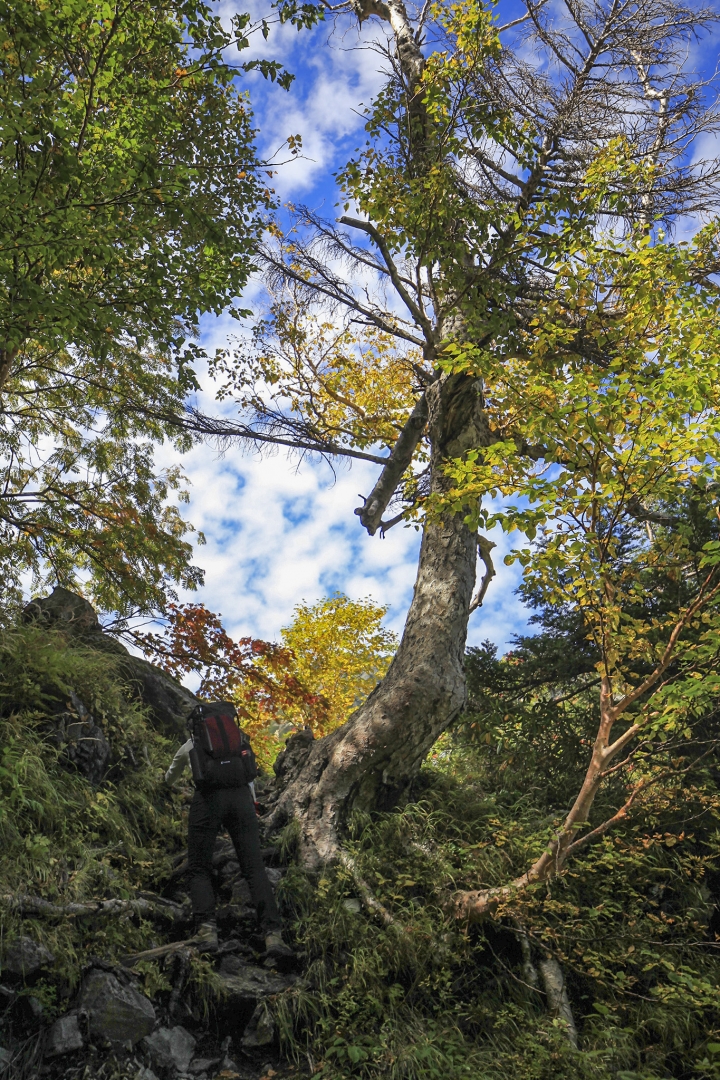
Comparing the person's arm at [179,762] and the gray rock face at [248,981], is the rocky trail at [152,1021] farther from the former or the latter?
the person's arm at [179,762]

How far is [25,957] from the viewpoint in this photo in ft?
13.2

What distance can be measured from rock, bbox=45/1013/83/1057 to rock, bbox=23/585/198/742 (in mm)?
3745

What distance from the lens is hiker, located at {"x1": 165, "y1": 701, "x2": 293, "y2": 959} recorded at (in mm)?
5434

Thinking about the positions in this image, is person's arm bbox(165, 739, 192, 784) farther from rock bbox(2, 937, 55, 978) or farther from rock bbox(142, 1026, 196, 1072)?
rock bbox(142, 1026, 196, 1072)

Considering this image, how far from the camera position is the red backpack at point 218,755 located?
5648 mm

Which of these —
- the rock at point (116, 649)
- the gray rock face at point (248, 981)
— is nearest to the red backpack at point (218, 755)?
the gray rock face at point (248, 981)

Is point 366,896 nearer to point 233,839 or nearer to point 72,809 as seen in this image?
point 233,839

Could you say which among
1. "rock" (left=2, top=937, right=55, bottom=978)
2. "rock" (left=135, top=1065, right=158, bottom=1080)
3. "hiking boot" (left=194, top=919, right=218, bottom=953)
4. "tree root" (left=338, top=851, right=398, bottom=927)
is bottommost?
"rock" (left=135, top=1065, right=158, bottom=1080)

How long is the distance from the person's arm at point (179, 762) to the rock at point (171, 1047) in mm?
2026

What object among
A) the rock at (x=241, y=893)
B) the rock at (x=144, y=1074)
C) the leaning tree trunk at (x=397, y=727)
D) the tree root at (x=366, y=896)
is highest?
the leaning tree trunk at (x=397, y=727)

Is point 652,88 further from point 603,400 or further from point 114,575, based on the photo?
point 114,575

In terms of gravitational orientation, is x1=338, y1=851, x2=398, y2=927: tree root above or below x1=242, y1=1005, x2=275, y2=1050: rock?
above

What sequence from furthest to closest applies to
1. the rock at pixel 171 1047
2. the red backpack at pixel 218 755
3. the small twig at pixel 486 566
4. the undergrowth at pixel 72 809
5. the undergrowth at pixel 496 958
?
1. the small twig at pixel 486 566
2. the red backpack at pixel 218 755
3. the undergrowth at pixel 72 809
4. the undergrowth at pixel 496 958
5. the rock at pixel 171 1047

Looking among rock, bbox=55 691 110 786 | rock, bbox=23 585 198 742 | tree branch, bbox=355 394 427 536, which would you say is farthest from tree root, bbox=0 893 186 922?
tree branch, bbox=355 394 427 536
